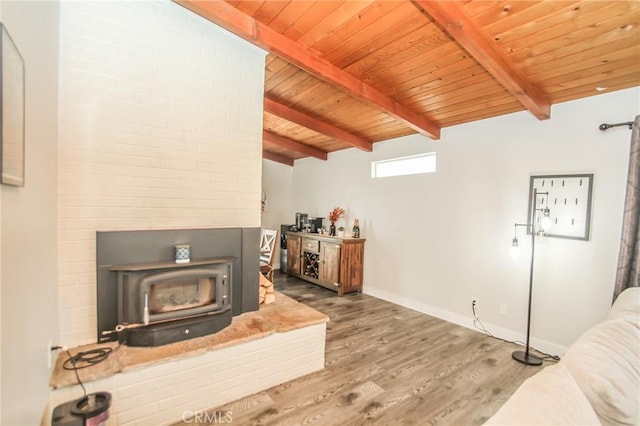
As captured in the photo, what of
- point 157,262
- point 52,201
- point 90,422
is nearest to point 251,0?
point 52,201

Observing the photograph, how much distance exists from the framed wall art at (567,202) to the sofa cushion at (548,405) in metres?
2.16

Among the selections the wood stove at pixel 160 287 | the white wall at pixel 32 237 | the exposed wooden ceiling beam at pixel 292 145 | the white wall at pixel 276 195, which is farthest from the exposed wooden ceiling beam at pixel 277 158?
the white wall at pixel 32 237

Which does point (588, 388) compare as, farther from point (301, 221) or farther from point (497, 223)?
point (301, 221)

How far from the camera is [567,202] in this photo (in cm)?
270

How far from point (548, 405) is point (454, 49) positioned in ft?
7.63

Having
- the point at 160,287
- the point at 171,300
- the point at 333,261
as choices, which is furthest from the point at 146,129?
the point at 333,261

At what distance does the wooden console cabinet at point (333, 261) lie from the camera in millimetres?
4602

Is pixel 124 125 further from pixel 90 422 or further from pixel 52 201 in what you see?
pixel 90 422

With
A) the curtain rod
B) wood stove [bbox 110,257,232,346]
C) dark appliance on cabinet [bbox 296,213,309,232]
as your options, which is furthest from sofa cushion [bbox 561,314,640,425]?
dark appliance on cabinet [bbox 296,213,309,232]

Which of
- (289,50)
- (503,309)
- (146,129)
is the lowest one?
(503,309)

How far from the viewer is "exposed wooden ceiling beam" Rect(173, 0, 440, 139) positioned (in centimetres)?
198

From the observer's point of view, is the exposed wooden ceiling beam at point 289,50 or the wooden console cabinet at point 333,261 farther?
the wooden console cabinet at point 333,261

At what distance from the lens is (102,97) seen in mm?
1976

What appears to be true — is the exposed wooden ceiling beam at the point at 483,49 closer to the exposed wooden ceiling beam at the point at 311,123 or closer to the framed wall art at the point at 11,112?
the framed wall art at the point at 11,112
